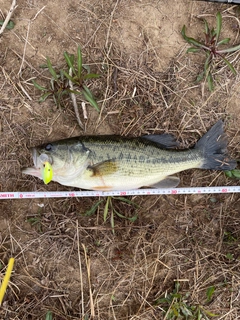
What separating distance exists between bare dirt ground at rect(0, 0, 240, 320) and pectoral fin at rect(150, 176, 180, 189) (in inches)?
12.0

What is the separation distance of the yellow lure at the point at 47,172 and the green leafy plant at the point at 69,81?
3.04ft

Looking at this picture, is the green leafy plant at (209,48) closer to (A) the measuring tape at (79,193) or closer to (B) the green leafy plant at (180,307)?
(A) the measuring tape at (79,193)

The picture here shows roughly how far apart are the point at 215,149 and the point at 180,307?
2129 mm

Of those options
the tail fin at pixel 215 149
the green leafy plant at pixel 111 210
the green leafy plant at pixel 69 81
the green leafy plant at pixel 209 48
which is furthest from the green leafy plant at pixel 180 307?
the green leafy plant at pixel 209 48

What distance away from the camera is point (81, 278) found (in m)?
4.25

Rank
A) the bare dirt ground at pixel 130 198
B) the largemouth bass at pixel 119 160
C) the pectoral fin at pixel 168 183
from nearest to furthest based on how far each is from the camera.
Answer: the largemouth bass at pixel 119 160 < the pectoral fin at pixel 168 183 < the bare dirt ground at pixel 130 198

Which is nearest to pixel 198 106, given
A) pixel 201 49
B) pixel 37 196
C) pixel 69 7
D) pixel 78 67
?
pixel 201 49

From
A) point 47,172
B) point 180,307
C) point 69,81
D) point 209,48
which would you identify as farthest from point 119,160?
point 180,307

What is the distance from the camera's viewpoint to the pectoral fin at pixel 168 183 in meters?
4.06

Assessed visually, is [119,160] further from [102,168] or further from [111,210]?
[111,210]

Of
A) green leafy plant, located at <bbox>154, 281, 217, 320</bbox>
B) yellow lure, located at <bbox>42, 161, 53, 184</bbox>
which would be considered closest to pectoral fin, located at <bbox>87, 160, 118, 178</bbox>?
yellow lure, located at <bbox>42, 161, 53, 184</bbox>

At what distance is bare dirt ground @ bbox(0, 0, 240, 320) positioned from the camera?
421cm

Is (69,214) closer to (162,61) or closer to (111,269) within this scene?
(111,269)

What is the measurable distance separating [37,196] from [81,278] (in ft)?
4.03
